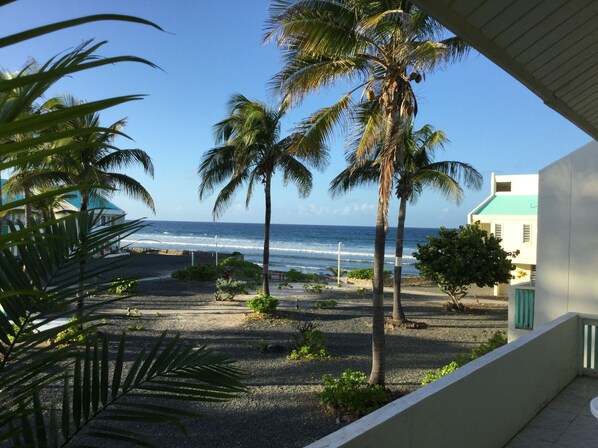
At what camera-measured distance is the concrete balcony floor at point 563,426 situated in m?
3.69

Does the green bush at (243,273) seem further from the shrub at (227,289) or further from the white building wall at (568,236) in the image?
the white building wall at (568,236)

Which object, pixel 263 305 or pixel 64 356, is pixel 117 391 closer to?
pixel 64 356

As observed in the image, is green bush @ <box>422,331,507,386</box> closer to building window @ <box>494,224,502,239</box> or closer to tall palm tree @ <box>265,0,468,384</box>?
tall palm tree @ <box>265,0,468,384</box>

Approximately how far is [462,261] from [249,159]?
7.27 meters

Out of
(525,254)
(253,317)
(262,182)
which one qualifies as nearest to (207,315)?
A: (253,317)

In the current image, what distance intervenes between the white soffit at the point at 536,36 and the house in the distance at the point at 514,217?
743 inches

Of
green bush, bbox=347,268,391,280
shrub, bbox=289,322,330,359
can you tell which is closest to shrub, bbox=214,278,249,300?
shrub, bbox=289,322,330,359

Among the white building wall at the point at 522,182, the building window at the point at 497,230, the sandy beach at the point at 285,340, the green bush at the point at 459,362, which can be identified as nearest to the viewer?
the sandy beach at the point at 285,340

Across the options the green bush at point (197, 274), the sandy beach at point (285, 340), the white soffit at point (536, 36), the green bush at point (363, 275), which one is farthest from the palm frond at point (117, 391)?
the green bush at point (363, 275)

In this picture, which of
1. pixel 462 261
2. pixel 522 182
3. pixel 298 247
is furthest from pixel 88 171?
pixel 298 247

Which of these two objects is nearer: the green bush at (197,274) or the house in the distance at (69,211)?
the house in the distance at (69,211)

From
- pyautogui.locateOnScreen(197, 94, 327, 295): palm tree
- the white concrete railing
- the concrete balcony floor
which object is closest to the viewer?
the white concrete railing

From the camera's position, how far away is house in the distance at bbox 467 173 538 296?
66.9 ft

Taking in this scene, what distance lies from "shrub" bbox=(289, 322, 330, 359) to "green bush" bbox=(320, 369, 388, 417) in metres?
2.18
